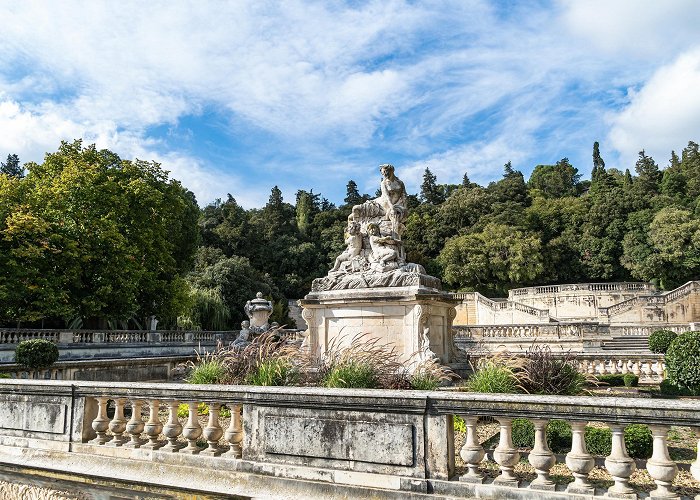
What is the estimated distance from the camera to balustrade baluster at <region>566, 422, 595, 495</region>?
4059 millimetres

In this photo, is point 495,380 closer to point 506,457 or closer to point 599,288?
point 506,457

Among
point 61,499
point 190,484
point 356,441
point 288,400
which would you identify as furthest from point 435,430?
point 61,499

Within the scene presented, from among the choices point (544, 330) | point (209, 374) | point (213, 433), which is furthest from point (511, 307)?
point (213, 433)

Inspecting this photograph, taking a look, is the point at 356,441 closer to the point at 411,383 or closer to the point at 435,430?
the point at 435,430

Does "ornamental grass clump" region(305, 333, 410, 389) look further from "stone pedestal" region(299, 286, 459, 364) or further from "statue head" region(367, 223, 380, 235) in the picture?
"statue head" region(367, 223, 380, 235)

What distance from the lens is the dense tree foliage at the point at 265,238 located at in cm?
2366

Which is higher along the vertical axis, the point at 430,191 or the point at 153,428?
the point at 430,191

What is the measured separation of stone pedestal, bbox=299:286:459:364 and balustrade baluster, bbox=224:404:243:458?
600 centimetres

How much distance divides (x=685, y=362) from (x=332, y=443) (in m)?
10.3

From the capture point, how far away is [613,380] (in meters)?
14.5

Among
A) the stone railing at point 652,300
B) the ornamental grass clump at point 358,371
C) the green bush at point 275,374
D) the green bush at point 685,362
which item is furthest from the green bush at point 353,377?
the stone railing at point 652,300

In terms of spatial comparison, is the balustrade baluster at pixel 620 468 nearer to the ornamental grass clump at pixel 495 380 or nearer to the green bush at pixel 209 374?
the ornamental grass clump at pixel 495 380

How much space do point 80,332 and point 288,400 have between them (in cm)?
2033

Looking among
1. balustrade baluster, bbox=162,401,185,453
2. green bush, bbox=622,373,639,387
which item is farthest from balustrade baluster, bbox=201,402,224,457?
green bush, bbox=622,373,639,387
